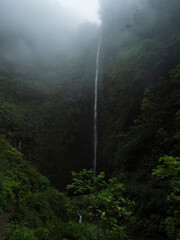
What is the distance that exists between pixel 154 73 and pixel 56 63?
22.1 metres

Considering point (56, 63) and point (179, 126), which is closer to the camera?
point (179, 126)

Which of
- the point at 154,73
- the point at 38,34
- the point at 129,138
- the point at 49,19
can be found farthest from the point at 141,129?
Answer: the point at 49,19

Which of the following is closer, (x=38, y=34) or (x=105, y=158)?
(x=105, y=158)

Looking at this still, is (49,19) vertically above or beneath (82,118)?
above

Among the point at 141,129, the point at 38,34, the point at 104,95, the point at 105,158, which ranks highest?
the point at 38,34

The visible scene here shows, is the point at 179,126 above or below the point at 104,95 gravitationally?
below

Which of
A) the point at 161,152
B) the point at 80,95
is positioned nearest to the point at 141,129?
the point at 161,152

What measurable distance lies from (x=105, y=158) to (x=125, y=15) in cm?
2868

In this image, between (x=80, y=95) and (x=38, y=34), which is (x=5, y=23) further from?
(x=80, y=95)

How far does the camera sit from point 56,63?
100 ft

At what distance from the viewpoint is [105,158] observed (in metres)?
12.9

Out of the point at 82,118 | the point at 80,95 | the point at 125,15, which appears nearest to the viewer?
the point at 82,118

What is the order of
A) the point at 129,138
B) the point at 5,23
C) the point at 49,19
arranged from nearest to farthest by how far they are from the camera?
the point at 129,138 < the point at 5,23 < the point at 49,19

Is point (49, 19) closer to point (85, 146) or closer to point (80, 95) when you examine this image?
point (80, 95)
